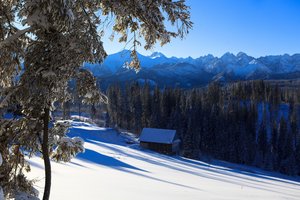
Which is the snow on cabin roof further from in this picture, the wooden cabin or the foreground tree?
the foreground tree

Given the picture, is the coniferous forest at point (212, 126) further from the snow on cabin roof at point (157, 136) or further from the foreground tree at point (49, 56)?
the foreground tree at point (49, 56)

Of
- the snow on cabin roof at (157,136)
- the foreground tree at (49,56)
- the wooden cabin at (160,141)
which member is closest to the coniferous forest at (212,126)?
the wooden cabin at (160,141)

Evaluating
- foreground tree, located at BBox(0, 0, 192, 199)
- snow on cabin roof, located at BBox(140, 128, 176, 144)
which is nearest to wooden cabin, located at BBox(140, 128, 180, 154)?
snow on cabin roof, located at BBox(140, 128, 176, 144)

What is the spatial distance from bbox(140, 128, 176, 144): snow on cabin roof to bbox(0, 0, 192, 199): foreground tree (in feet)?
165

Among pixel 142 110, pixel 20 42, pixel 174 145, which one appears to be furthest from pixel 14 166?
pixel 142 110

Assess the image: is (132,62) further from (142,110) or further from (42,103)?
(142,110)

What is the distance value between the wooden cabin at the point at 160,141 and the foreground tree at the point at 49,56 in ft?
164

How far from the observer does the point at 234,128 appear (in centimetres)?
7488

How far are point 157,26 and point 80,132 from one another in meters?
55.5

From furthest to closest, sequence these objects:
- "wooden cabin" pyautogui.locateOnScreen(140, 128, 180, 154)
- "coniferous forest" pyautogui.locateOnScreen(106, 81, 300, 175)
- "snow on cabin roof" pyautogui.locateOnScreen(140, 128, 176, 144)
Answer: "coniferous forest" pyautogui.locateOnScreen(106, 81, 300, 175) → "snow on cabin roof" pyautogui.locateOnScreen(140, 128, 176, 144) → "wooden cabin" pyautogui.locateOnScreen(140, 128, 180, 154)

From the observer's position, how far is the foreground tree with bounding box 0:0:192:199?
5.37m

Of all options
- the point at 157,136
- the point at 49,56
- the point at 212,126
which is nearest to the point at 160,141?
the point at 157,136

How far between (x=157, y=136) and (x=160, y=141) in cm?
157

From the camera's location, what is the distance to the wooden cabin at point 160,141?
185 ft
